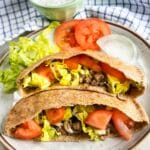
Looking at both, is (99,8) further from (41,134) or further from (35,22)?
(41,134)

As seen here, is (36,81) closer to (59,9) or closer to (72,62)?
(72,62)

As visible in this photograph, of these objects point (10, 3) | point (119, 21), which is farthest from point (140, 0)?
point (10, 3)

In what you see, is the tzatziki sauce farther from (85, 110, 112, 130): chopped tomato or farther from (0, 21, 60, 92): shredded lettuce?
(85, 110, 112, 130): chopped tomato

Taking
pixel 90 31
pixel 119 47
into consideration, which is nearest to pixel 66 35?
pixel 90 31

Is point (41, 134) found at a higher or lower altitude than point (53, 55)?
→ lower

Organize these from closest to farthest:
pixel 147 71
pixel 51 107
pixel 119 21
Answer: pixel 51 107, pixel 147 71, pixel 119 21

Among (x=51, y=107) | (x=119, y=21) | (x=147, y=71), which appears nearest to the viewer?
(x=51, y=107)

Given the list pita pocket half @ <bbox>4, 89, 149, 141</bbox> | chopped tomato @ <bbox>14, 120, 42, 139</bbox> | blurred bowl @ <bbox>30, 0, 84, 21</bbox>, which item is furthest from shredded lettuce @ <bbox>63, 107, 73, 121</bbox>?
blurred bowl @ <bbox>30, 0, 84, 21</bbox>
